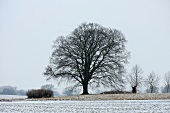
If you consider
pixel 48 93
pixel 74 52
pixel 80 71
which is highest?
pixel 74 52

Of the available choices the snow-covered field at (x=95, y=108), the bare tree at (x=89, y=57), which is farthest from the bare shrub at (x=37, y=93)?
the snow-covered field at (x=95, y=108)

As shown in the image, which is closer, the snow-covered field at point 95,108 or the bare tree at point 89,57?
the snow-covered field at point 95,108

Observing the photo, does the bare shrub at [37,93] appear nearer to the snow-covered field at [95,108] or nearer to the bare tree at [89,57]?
the bare tree at [89,57]

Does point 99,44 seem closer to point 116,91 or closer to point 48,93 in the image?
point 116,91

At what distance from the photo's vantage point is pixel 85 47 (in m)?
49.5

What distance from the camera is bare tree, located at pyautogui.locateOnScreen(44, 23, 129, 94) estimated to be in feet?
159

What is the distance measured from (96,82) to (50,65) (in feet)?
26.9

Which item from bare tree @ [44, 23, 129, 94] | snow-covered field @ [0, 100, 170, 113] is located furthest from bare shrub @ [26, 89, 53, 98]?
snow-covered field @ [0, 100, 170, 113]

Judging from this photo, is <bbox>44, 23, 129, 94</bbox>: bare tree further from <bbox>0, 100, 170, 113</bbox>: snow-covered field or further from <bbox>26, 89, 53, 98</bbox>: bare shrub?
<bbox>0, 100, 170, 113</bbox>: snow-covered field

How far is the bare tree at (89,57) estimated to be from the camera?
159ft

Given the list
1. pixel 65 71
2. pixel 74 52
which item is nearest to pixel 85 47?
pixel 74 52

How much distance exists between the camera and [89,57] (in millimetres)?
49406

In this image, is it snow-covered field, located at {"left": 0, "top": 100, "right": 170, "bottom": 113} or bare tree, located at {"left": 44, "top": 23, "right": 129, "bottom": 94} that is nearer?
snow-covered field, located at {"left": 0, "top": 100, "right": 170, "bottom": 113}

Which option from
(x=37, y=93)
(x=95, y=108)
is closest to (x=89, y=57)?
(x=37, y=93)
